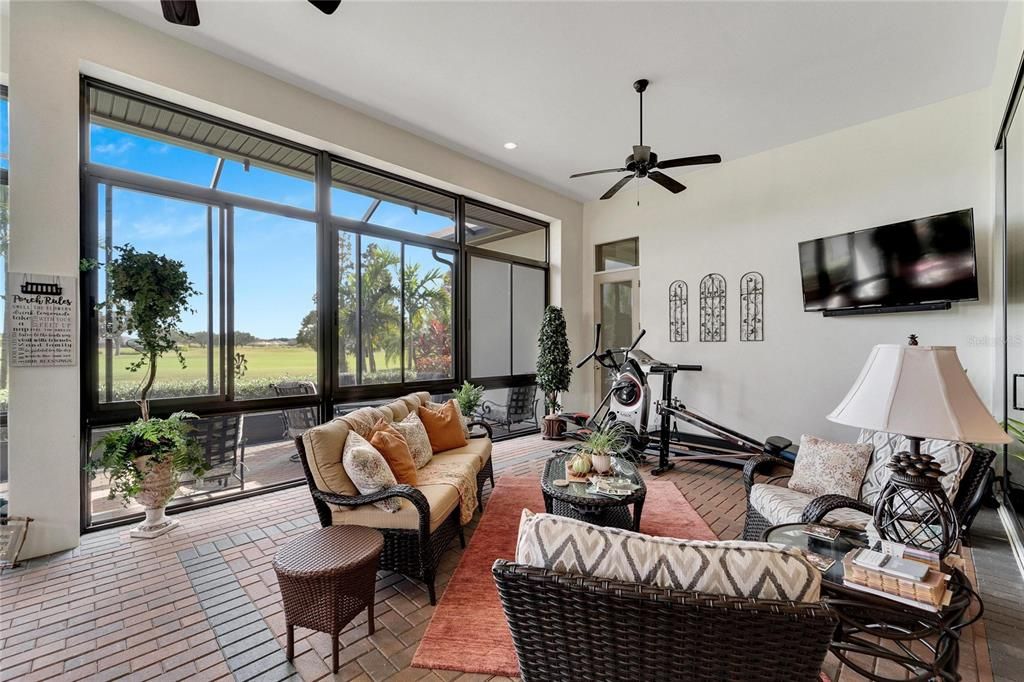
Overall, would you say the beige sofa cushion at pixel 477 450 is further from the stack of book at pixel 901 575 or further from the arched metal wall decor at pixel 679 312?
the arched metal wall decor at pixel 679 312

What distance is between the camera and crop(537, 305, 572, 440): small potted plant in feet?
21.5

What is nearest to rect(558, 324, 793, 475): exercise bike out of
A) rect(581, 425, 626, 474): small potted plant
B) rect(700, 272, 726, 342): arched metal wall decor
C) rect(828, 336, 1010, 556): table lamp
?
rect(700, 272, 726, 342): arched metal wall decor

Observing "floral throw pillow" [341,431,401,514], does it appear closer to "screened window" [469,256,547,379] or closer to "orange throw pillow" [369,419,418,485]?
"orange throw pillow" [369,419,418,485]

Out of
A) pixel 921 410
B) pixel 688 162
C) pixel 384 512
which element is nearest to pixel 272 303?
pixel 384 512

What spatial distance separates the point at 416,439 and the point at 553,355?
11.4 feet

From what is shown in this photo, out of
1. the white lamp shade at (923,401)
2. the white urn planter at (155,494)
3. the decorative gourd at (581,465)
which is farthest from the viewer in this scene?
the decorative gourd at (581,465)

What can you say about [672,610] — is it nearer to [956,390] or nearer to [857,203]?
[956,390]

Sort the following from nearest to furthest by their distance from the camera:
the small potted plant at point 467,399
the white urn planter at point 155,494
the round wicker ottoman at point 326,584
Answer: the round wicker ottoman at point 326,584 → the white urn planter at point 155,494 → the small potted plant at point 467,399

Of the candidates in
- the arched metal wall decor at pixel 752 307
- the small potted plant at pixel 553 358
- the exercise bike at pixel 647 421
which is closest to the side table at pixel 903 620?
the exercise bike at pixel 647 421

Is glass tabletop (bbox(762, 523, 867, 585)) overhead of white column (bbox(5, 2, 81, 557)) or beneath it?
beneath

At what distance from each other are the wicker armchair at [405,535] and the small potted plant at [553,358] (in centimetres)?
405

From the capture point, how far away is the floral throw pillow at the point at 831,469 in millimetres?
2865

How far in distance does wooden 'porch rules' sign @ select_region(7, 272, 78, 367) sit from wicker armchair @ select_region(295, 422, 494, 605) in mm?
1914

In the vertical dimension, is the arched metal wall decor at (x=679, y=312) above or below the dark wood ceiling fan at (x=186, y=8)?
below
